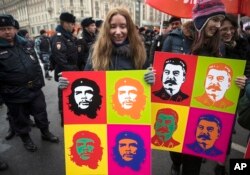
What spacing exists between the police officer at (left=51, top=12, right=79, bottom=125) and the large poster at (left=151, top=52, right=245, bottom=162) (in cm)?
272

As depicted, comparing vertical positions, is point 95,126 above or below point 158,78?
below

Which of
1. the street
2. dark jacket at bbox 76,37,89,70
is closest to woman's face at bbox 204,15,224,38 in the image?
the street

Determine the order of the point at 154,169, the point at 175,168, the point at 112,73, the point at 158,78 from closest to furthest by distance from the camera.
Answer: the point at 112,73 → the point at 158,78 → the point at 175,168 → the point at 154,169

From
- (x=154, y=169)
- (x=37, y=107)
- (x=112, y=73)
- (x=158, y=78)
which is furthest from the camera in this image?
(x=37, y=107)

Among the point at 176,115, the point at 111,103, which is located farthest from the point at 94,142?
the point at 176,115

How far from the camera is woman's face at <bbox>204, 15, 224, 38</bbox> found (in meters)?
2.21

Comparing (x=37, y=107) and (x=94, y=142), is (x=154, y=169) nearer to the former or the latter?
(x=94, y=142)

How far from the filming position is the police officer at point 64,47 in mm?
4566

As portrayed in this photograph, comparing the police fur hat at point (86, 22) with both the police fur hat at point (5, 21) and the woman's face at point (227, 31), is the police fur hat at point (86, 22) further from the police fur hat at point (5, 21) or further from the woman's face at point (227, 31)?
the woman's face at point (227, 31)

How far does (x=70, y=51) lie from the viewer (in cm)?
475

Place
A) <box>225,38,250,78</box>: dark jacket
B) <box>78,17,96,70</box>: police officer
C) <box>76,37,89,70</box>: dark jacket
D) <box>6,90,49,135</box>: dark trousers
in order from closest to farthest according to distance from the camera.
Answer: <box>225,38,250,78</box>: dark jacket, <box>6,90,49,135</box>: dark trousers, <box>76,37,89,70</box>: dark jacket, <box>78,17,96,70</box>: police officer

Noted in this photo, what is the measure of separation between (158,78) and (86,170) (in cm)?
101

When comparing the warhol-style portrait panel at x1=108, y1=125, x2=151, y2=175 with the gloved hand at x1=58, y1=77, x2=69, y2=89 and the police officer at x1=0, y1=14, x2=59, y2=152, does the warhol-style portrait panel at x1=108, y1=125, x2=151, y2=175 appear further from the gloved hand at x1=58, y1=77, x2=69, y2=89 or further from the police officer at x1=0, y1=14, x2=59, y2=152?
the police officer at x1=0, y1=14, x2=59, y2=152

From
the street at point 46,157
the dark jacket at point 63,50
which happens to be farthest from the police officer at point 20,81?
→ the dark jacket at point 63,50
